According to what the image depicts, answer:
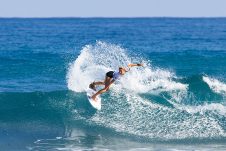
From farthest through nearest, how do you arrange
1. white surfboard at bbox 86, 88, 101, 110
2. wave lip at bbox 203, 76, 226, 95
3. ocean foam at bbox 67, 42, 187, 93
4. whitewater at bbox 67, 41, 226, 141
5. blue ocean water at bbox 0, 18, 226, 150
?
wave lip at bbox 203, 76, 226, 95 < ocean foam at bbox 67, 42, 187, 93 < white surfboard at bbox 86, 88, 101, 110 < whitewater at bbox 67, 41, 226, 141 < blue ocean water at bbox 0, 18, 226, 150

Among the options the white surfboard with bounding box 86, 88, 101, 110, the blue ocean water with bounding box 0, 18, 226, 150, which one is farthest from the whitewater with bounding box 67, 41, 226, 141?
the white surfboard with bounding box 86, 88, 101, 110

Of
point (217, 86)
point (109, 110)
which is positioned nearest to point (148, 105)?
point (109, 110)

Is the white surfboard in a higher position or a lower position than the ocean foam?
lower

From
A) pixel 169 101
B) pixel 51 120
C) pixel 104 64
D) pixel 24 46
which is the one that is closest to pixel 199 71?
pixel 104 64

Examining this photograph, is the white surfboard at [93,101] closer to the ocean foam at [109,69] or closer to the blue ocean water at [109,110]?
the blue ocean water at [109,110]

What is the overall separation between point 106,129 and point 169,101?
475cm

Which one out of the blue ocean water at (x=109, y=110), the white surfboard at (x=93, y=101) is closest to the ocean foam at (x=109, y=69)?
the blue ocean water at (x=109, y=110)

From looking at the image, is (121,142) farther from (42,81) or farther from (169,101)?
(42,81)

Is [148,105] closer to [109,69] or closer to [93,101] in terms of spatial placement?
[93,101]

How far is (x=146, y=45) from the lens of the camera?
52.3 meters

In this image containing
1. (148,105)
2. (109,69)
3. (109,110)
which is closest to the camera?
(109,110)

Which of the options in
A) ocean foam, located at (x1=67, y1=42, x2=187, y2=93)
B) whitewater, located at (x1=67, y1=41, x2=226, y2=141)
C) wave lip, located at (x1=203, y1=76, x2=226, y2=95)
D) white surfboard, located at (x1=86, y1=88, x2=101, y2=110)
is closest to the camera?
whitewater, located at (x1=67, y1=41, x2=226, y2=141)

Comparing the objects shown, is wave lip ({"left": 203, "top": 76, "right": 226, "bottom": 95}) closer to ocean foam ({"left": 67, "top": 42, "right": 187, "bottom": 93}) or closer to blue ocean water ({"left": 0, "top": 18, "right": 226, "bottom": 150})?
blue ocean water ({"left": 0, "top": 18, "right": 226, "bottom": 150})

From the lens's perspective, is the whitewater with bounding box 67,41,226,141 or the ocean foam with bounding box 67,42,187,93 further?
the ocean foam with bounding box 67,42,187,93
